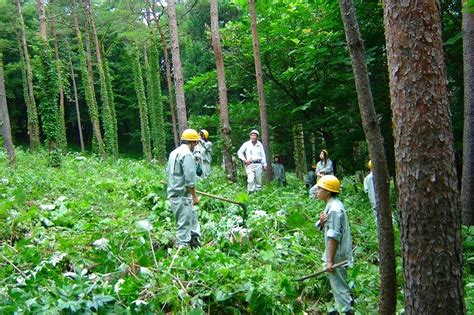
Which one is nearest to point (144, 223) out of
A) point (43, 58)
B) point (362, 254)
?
point (362, 254)

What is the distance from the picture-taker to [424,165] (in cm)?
345

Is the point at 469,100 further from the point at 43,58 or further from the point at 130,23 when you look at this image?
the point at 130,23

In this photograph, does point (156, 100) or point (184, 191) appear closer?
point (184, 191)

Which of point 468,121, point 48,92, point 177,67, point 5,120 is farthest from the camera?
point 48,92

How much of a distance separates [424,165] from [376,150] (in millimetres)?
1197

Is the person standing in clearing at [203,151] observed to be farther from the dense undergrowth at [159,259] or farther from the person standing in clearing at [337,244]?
the person standing in clearing at [337,244]

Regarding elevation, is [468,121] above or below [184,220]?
above

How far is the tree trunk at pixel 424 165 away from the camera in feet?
11.2

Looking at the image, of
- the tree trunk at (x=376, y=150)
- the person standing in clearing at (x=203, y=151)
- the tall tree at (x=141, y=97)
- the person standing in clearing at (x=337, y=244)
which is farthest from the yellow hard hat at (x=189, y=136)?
the tall tree at (x=141, y=97)

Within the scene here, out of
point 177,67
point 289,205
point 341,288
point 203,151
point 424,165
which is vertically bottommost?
point 341,288

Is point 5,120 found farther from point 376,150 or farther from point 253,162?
point 376,150

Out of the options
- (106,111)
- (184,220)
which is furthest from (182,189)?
(106,111)

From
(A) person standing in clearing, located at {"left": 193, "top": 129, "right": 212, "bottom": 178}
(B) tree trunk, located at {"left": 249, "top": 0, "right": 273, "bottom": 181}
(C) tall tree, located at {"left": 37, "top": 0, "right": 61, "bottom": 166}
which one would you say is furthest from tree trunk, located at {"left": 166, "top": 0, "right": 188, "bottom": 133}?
(C) tall tree, located at {"left": 37, "top": 0, "right": 61, "bottom": 166}

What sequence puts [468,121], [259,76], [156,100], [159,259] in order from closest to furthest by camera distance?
[159,259] → [468,121] → [259,76] → [156,100]
